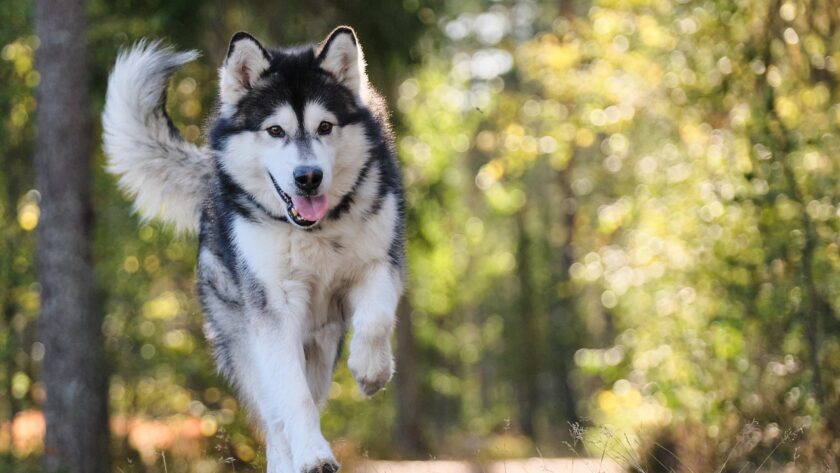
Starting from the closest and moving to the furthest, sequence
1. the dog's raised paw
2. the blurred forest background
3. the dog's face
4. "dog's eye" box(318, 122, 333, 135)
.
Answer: the dog's raised paw, the dog's face, "dog's eye" box(318, 122, 333, 135), the blurred forest background

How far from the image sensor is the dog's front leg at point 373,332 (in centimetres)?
504

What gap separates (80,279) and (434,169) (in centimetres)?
830

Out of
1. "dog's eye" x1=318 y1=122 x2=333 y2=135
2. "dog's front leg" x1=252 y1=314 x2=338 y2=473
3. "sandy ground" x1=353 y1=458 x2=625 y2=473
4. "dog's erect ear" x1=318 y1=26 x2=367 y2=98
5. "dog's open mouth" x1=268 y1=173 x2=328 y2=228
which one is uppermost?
"dog's erect ear" x1=318 y1=26 x2=367 y2=98

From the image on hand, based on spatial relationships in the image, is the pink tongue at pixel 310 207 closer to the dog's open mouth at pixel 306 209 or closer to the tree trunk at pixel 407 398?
the dog's open mouth at pixel 306 209

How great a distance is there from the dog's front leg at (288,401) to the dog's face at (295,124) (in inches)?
21.2

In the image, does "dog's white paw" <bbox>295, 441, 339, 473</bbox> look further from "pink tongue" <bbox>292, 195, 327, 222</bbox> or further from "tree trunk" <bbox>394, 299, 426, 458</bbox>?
"tree trunk" <bbox>394, 299, 426, 458</bbox>

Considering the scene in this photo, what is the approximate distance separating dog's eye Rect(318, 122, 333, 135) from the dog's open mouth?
293 millimetres

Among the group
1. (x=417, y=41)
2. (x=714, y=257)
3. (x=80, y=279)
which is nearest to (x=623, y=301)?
(x=714, y=257)

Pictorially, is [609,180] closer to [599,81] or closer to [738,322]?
[599,81]

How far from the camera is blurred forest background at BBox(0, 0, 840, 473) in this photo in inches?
328

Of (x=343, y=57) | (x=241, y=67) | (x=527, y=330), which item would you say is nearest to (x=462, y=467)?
→ (x=343, y=57)

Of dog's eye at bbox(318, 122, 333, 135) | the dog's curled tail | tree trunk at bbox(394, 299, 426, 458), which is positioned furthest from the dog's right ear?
tree trunk at bbox(394, 299, 426, 458)

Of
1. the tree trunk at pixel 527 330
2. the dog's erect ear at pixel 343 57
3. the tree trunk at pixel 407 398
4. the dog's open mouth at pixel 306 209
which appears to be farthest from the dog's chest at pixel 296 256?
the tree trunk at pixel 527 330

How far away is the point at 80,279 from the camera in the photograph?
10000 mm
